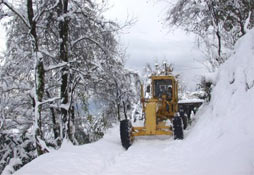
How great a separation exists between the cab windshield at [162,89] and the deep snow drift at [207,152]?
108 inches

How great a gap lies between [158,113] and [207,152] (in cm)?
473

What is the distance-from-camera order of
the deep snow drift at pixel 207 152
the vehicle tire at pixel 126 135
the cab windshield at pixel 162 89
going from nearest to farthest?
the deep snow drift at pixel 207 152
the vehicle tire at pixel 126 135
the cab windshield at pixel 162 89

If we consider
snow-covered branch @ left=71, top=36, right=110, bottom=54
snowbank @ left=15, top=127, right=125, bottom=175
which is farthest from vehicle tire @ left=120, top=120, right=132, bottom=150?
snow-covered branch @ left=71, top=36, right=110, bottom=54

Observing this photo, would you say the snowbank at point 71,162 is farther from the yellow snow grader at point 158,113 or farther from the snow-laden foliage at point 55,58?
the yellow snow grader at point 158,113

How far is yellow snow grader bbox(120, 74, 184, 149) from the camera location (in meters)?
9.40

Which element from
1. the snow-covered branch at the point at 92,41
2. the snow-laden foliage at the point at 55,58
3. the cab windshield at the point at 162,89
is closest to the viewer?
the snow-laden foliage at the point at 55,58

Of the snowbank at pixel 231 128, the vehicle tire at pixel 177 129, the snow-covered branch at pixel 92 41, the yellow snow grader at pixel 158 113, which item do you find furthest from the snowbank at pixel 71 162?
the snow-covered branch at pixel 92 41

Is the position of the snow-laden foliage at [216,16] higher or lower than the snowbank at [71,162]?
higher

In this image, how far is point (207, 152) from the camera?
20.9 ft

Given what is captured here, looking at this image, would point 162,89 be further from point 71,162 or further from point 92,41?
point 71,162

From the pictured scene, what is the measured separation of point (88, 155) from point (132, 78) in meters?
4.89

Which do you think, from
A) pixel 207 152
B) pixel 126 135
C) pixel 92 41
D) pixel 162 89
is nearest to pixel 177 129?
pixel 126 135

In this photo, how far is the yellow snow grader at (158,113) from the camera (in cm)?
940

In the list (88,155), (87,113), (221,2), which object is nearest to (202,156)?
(88,155)
